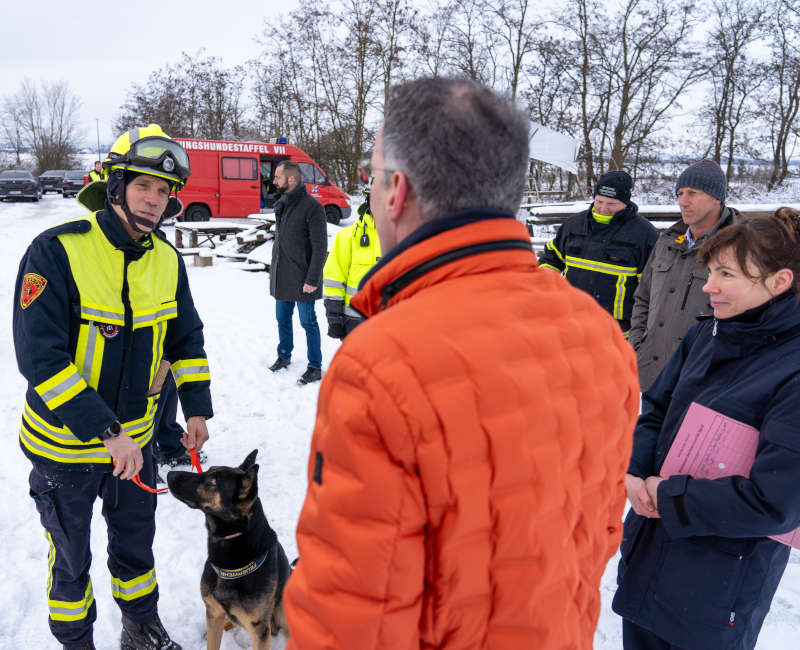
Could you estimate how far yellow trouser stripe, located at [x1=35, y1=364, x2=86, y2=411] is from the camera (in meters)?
1.95

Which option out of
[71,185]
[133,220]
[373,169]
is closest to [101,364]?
[133,220]

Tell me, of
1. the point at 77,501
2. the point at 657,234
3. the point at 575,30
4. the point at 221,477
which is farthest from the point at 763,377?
the point at 575,30

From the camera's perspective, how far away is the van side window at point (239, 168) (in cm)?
1769

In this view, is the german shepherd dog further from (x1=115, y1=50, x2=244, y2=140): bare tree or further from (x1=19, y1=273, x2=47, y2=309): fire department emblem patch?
(x1=115, y1=50, x2=244, y2=140): bare tree

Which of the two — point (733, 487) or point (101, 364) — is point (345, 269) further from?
point (733, 487)

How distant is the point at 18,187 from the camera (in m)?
27.0

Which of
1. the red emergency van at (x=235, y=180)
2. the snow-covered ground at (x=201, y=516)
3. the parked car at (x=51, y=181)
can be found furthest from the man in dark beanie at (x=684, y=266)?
the parked car at (x=51, y=181)

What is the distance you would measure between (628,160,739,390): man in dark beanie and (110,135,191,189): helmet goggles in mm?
2656

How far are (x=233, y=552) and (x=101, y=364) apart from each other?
0.99 m

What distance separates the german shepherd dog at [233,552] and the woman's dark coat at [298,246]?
11.1ft

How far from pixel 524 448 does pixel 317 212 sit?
5.07 m

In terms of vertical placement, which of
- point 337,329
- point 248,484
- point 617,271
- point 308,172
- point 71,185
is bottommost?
point 248,484

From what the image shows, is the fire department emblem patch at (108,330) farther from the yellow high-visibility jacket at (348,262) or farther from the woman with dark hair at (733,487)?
the yellow high-visibility jacket at (348,262)

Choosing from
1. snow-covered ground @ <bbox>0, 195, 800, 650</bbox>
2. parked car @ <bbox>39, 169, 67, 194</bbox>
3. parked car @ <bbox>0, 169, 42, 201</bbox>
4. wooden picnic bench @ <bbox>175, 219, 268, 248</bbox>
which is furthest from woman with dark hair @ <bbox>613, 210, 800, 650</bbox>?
parked car @ <bbox>39, 169, 67, 194</bbox>
